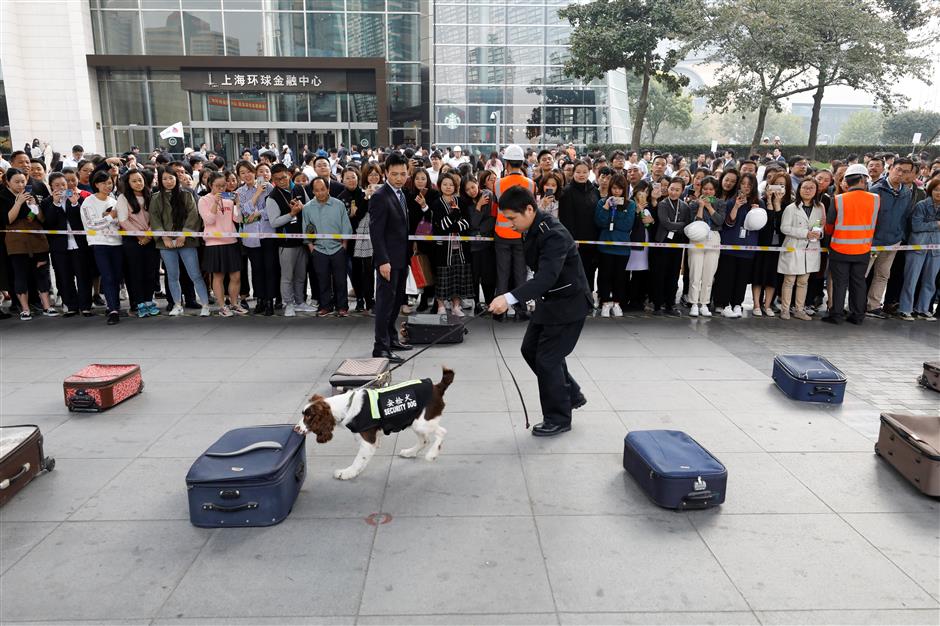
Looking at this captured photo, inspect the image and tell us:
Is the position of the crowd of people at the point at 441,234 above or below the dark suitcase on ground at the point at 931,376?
above

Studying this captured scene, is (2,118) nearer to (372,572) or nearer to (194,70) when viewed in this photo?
(194,70)

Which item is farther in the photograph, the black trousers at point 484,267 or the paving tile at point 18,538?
the black trousers at point 484,267

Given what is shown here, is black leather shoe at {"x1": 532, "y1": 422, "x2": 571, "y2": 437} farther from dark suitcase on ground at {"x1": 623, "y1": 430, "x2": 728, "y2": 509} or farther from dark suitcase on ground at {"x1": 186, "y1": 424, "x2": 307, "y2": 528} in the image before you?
dark suitcase on ground at {"x1": 186, "y1": 424, "x2": 307, "y2": 528}

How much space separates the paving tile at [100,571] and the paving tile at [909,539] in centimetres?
415

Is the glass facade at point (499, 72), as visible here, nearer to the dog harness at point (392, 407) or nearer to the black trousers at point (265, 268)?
the black trousers at point (265, 268)

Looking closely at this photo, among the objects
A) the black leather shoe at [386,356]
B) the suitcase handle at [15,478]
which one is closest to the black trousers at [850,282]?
the black leather shoe at [386,356]

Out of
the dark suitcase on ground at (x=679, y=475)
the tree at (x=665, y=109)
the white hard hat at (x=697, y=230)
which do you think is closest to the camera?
the dark suitcase on ground at (x=679, y=475)

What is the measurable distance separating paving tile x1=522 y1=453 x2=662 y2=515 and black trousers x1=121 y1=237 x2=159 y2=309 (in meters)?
6.98

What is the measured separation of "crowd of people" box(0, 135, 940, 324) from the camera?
29.2 feet

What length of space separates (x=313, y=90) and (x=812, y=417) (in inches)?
1159

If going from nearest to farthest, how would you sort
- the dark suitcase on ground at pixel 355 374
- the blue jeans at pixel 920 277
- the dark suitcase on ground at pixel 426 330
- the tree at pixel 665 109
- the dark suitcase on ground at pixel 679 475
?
the dark suitcase on ground at pixel 679 475 < the dark suitcase on ground at pixel 355 374 < the dark suitcase on ground at pixel 426 330 < the blue jeans at pixel 920 277 < the tree at pixel 665 109

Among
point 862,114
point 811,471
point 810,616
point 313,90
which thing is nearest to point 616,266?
point 811,471

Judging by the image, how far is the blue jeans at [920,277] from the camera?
30.6 feet

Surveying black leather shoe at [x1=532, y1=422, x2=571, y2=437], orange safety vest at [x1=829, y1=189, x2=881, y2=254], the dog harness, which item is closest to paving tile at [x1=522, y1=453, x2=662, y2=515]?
black leather shoe at [x1=532, y1=422, x2=571, y2=437]
